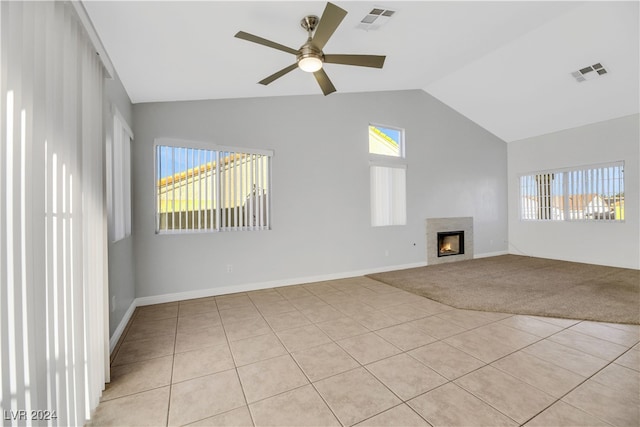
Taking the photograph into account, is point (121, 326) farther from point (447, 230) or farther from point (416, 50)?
point (447, 230)

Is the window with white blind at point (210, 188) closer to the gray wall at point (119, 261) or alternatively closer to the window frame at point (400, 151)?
the gray wall at point (119, 261)

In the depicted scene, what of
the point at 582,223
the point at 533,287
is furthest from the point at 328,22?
the point at 582,223

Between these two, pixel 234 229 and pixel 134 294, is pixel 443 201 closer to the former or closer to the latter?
pixel 234 229

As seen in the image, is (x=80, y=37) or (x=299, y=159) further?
(x=299, y=159)

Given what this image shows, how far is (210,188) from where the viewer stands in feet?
12.3

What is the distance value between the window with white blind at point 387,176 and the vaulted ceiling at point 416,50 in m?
0.93

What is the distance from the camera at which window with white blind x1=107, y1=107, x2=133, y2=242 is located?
2430 millimetres

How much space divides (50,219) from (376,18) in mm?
3112

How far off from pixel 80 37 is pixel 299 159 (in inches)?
118

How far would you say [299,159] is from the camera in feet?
14.4

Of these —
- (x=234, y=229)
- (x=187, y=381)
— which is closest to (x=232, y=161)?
(x=234, y=229)

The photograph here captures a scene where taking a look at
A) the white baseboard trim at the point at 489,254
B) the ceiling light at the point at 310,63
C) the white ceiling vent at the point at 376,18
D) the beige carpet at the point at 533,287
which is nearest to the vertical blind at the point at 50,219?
the ceiling light at the point at 310,63

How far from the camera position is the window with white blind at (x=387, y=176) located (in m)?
5.22

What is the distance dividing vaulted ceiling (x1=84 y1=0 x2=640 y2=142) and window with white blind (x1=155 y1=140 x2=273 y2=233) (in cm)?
77
